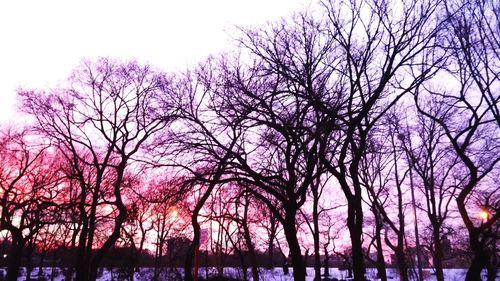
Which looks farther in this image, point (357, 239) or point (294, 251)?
point (294, 251)

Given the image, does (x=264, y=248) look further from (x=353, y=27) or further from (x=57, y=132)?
(x=353, y=27)

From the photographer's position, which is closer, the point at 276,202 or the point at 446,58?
the point at 446,58

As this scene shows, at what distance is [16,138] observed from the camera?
27078 millimetres

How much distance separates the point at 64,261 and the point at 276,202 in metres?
49.7

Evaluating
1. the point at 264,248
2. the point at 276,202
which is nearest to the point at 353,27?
the point at 276,202

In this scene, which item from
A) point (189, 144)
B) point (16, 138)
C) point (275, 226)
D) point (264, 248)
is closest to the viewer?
point (189, 144)

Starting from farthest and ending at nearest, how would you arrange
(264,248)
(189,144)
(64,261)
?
(64,261) → (264,248) → (189,144)

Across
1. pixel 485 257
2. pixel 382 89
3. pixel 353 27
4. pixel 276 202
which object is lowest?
pixel 485 257

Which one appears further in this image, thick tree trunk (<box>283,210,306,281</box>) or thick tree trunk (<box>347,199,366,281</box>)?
thick tree trunk (<box>283,210,306,281</box>)

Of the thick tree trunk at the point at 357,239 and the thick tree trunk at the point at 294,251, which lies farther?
the thick tree trunk at the point at 294,251

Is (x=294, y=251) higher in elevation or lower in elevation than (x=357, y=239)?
lower

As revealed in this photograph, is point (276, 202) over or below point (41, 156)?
below

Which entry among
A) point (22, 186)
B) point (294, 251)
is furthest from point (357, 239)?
point (22, 186)

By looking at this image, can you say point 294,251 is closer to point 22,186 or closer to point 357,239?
point 357,239
